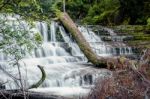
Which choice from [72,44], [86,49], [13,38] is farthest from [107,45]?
[13,38]

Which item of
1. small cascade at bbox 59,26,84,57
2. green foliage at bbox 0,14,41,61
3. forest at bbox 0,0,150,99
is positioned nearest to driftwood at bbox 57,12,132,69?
forest at bbox 0,0,150,99

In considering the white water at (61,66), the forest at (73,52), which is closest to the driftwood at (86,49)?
the forest at (73,52)

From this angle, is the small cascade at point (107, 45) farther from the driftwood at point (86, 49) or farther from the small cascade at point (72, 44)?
the driftwood at point (86, 49)

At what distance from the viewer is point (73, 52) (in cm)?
1970

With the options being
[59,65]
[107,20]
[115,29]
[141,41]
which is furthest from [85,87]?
[107,20]

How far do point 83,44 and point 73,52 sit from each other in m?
1.93

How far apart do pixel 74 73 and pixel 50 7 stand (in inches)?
292

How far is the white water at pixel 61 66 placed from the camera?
44.9 feet

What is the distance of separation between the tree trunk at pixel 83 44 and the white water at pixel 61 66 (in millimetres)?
350

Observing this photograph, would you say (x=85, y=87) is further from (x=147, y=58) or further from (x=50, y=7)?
(x=50, y=7)

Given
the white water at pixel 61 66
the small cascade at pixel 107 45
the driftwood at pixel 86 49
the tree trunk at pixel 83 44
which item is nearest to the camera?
the white water at pixel 61 66

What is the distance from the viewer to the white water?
44.9 ft

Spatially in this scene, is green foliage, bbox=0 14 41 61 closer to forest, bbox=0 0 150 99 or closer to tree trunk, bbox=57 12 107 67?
forest, bbox=0 0 150 99

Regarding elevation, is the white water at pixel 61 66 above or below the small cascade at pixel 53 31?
below
